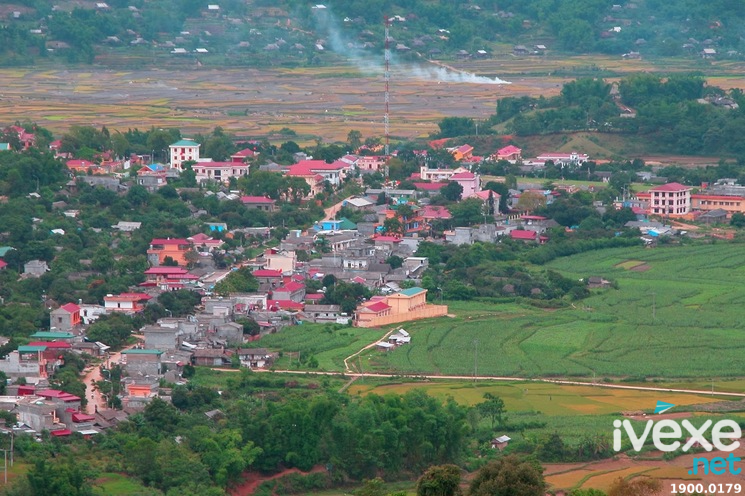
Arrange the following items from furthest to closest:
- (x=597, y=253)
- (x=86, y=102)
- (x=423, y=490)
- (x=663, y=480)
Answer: (x=86, y=102) → (x=597, y=253) → (x=663, y=480) → (x=423, y=490)

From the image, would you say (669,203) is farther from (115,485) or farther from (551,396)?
(115,485)

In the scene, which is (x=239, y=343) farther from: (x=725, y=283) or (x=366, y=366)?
(x=725, y=283)

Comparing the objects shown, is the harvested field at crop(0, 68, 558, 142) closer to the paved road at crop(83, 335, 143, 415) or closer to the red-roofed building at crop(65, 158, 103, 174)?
the red-roofed building at crop(65, 158, 103, 174)

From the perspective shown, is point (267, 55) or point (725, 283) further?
point (267, 55)

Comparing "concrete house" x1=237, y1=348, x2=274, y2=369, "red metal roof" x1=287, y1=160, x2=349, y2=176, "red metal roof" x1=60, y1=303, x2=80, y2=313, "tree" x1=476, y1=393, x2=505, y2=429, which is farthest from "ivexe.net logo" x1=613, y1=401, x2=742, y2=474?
"red metal roof" x1=287, y1=160, x2=349, y2=176

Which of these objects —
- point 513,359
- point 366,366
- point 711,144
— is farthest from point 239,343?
point 711,144

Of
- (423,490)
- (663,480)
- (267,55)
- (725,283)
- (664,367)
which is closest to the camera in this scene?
(423,490)

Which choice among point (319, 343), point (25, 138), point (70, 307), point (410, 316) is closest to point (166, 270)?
point (70, 307)
